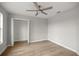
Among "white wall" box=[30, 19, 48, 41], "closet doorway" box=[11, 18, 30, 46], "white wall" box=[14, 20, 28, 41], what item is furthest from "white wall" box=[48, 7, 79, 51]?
"white wall" box=[14, 20, 28, 41]

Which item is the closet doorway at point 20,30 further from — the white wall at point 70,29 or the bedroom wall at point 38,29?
the white wall at point 70,29

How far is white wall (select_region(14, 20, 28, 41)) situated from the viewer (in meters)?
4.48

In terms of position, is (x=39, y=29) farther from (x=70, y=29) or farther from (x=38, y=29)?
(x=70, y=29)

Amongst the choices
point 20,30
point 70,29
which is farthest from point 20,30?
point 70,29

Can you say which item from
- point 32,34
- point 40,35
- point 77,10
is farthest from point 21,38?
point 77,10

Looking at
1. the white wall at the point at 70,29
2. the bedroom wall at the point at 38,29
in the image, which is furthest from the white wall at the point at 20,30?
the white wall at the point at 70,29

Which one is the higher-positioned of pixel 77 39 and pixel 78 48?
pixel 77 39

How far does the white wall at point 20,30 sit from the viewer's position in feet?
14.7

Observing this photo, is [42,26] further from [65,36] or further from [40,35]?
[65,36]

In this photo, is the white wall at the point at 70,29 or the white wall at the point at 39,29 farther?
the white wall at the point at 39,29

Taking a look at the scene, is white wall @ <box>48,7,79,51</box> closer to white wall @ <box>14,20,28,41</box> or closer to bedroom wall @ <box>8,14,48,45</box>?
bedroom wall @ <box>8,14,48,45</box>

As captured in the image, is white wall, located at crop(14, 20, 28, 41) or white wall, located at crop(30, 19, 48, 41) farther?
white wall, located at crop(14, 20, 28, 41)

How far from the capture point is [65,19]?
306cm

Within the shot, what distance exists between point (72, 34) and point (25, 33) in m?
3.44
